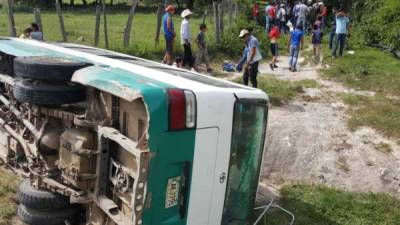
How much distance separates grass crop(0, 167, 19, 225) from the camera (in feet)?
16.8

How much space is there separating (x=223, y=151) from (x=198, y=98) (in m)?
0.52

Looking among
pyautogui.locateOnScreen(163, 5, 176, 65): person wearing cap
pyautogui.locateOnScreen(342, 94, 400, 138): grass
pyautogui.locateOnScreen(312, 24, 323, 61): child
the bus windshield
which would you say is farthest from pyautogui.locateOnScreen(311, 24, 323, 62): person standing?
the bus windshield

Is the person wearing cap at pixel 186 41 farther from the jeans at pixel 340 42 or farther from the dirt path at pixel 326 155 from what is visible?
the jeans at pixel 340 42

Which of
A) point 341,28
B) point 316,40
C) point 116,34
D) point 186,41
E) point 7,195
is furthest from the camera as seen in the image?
point 116,34

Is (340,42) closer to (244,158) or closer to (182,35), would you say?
(182,35)

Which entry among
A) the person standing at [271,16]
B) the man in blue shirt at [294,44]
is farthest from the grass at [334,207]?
the person standing at [271,16]

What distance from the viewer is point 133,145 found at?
3625 millimetres

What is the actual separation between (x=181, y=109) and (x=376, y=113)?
7033mm

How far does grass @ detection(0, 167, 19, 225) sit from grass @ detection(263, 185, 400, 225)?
8.82 ft

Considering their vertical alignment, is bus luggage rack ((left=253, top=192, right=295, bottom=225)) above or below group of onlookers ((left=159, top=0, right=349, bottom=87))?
below

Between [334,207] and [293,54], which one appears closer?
[334,207]

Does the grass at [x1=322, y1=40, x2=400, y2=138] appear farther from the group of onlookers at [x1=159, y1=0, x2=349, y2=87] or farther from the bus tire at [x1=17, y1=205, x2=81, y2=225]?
the bus tire at [x1=17, y1=205, x2=81, y2=225]

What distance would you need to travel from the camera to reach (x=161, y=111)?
3.52 meters

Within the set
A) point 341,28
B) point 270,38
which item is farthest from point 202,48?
point 341,28
